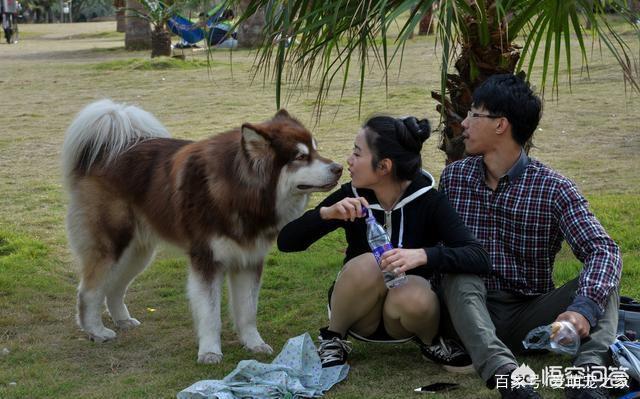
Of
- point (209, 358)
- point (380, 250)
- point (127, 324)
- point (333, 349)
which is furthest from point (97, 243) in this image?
point (380, 250)

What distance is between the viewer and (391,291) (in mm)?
4000

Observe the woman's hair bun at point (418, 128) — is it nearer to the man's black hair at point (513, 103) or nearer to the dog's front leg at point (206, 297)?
the man's black hair at point (513, 103)

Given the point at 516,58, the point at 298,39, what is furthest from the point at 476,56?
the point at 298,39

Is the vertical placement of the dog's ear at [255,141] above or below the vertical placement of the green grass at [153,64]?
above

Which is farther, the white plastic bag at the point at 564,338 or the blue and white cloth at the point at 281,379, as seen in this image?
the blue and white cloth at the point at 281,379

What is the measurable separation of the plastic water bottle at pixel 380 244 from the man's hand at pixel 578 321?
Result: 0.71 metres

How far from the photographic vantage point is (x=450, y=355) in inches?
165

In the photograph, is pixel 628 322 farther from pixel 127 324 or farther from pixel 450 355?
pixel 127 324

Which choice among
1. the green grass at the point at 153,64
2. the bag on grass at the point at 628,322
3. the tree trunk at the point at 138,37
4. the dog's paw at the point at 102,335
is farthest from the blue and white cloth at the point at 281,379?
the tree trunk at the point at 138,37

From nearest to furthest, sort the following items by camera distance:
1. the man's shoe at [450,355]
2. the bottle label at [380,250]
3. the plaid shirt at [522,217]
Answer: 1. the bottle label at [380,250]
2. the plaid shirt at [522,217]
3. the man's shoe at [450,355]

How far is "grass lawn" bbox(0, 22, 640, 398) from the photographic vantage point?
443cm

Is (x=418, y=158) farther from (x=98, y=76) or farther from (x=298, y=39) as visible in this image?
(x=98, y=76)

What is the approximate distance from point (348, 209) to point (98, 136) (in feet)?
6.82

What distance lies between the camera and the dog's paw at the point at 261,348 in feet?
16.0
